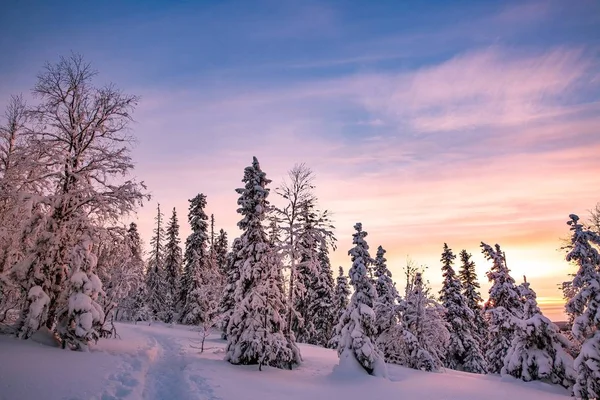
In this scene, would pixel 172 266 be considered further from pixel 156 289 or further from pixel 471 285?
pixel 471 285

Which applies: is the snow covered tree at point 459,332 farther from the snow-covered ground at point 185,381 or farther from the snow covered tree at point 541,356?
the snow-covered ground at point 185,381

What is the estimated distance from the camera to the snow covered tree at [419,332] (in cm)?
2880

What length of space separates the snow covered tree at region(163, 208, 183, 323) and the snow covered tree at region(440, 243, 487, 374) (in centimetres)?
3704

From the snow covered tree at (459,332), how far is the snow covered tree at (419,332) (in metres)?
6.44

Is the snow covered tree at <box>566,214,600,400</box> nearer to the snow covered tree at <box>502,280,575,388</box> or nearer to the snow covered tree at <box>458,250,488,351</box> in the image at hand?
the snow covered tree at <box>502,280,575,388</box>

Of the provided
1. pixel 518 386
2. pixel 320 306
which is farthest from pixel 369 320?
pixel 320 306

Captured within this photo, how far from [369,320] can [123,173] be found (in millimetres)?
15911

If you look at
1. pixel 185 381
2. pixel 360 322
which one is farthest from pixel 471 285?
pixel 185 381

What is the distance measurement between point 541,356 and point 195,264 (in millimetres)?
39342

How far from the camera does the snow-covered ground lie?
10.9 m

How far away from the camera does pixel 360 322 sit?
20.7m

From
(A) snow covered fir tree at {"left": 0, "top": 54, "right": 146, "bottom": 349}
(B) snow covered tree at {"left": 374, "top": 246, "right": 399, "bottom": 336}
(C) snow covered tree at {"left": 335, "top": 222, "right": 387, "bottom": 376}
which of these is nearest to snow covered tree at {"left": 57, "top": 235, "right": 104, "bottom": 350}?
(A) snow covered fir tree at {"left": 0, "top": 54, "right": 146, "bottom": 349}

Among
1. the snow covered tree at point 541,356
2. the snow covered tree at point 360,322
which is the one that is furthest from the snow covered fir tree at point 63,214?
the snow covered tree at point 541,356

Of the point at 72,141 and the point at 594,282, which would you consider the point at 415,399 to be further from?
the point at 72,141
